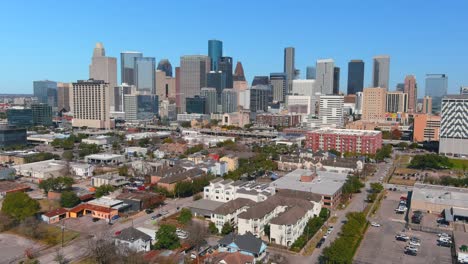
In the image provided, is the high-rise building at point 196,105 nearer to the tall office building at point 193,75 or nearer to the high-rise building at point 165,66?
the tall office building at point 193,75

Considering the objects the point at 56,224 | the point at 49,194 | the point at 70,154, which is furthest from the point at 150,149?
the point at 56,224

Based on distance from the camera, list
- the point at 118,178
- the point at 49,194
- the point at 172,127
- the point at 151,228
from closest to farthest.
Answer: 1. the point at 151,228
2. the point at 49,194
3. the point at 118,178
4. the point at 172,127

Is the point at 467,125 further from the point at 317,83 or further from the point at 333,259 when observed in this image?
the point at 317,83

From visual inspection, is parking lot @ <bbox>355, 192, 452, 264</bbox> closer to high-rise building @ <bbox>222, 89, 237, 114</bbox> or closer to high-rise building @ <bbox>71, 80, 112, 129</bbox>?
high-rise building @ <bbox>71, 80, 112, 129</bbox>

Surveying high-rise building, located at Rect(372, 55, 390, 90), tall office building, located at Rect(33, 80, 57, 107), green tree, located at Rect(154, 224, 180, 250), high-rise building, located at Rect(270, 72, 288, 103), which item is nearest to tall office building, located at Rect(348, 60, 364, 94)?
high-rise building, located at Rect(372, 55, 390, 90)

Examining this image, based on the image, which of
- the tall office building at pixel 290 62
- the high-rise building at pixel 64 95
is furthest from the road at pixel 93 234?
the tall office building at pixel 290 62
